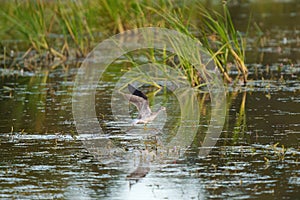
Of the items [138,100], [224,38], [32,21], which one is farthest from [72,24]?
[138,100]

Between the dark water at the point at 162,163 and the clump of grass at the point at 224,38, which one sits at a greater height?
the clump of grass at the point at 224,38

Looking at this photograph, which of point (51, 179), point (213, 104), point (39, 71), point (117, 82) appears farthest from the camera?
point (39, 71)

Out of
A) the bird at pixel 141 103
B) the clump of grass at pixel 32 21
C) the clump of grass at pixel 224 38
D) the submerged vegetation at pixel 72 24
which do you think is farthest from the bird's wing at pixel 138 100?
the clump of grass at pixel 32 21

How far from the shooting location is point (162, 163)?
7.68 metres

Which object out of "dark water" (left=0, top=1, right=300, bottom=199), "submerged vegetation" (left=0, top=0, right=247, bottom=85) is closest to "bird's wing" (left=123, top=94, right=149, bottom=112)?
"dark water" (left=0, top=1, right=300, bottom=199)

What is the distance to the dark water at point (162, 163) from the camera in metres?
6.76

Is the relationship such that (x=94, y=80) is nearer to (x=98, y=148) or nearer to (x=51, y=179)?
(x=98, y=148)

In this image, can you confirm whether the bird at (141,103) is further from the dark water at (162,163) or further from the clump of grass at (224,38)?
the clump of grass at (224,38)

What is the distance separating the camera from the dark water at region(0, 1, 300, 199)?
6.76 meters

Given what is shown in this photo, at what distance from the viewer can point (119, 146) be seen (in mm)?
8508

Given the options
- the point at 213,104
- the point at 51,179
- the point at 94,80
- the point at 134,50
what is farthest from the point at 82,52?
the point at 51,179

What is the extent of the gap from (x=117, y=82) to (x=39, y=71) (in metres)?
2.26

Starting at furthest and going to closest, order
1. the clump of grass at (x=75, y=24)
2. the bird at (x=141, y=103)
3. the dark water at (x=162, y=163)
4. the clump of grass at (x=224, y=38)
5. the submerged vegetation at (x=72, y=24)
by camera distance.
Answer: the clump of grass at (x=75, y=24)
the submerged vegetation at (x=72, y=24)
the clump of grass at (x=224, y=38)
the bird at (x=141, y=103)
the dark water at (x=162, y=163)

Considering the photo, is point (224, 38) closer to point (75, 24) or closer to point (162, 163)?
point (162, 163)
